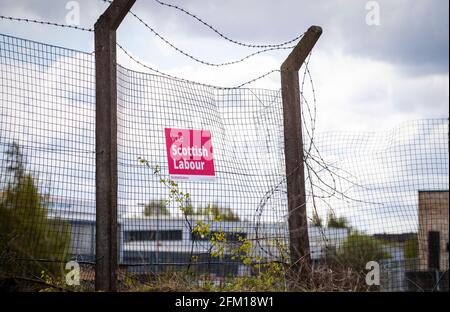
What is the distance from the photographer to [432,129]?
29.2 ft

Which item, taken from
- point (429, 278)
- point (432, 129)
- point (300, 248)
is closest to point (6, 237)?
point (300, 248)

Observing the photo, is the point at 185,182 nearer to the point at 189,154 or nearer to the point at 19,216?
the point at 189,154

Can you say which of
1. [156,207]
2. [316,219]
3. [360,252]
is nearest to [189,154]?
[156,207]

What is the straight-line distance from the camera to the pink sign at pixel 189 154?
281 inches

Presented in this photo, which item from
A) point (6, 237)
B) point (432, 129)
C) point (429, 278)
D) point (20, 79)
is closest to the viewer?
point (20, 79)

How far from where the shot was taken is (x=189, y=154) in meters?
7.18

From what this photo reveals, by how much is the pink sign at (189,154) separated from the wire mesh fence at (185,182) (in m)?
0.08

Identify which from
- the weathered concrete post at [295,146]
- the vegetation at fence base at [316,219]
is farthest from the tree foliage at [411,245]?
the weathered concrete post at [295,146]

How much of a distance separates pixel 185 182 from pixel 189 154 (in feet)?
0.96

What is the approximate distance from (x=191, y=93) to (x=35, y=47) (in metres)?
1.75

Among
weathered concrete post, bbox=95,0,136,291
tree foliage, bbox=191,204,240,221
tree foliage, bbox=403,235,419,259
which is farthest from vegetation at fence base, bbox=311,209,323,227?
weathered concrete post, bbox=95,0,136,291

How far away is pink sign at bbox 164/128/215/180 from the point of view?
713 centimetres

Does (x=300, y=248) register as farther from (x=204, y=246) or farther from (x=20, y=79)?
(x=20, y=79)

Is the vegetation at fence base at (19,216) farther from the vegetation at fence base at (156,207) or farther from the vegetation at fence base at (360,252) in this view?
the vegetation at fence base at (360,252)
